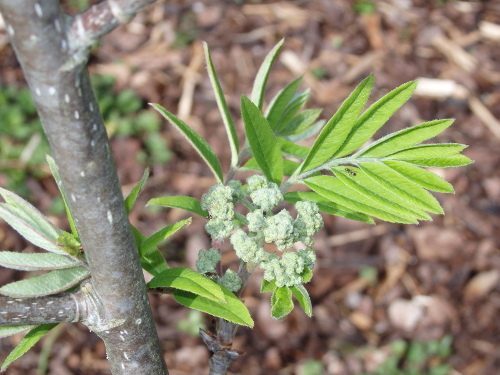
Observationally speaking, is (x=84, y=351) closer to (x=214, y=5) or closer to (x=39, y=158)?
(x=39, y=158)

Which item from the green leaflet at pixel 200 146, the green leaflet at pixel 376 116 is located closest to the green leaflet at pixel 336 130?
the green leaflet at pixel 376 116

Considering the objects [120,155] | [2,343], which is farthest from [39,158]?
[2,343]

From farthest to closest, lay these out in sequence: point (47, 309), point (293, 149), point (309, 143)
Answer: point (309, 143) < point (293, 149) < point (47, 309)

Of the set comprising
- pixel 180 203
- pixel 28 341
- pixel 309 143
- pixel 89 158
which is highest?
pixel 89 158

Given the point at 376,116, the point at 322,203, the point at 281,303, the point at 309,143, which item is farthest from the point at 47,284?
the point at 309,143

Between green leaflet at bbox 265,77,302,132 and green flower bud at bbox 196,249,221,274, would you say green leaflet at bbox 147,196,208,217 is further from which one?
green leaflet at bbox 265,77,302,132

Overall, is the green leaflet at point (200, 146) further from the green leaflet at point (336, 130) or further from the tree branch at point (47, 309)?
the tree branch at point (47, 309)

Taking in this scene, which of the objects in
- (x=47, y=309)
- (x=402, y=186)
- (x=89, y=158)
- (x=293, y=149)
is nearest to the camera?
(x=89, y=158)

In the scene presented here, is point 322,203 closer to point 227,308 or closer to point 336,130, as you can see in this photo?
point 336,130
